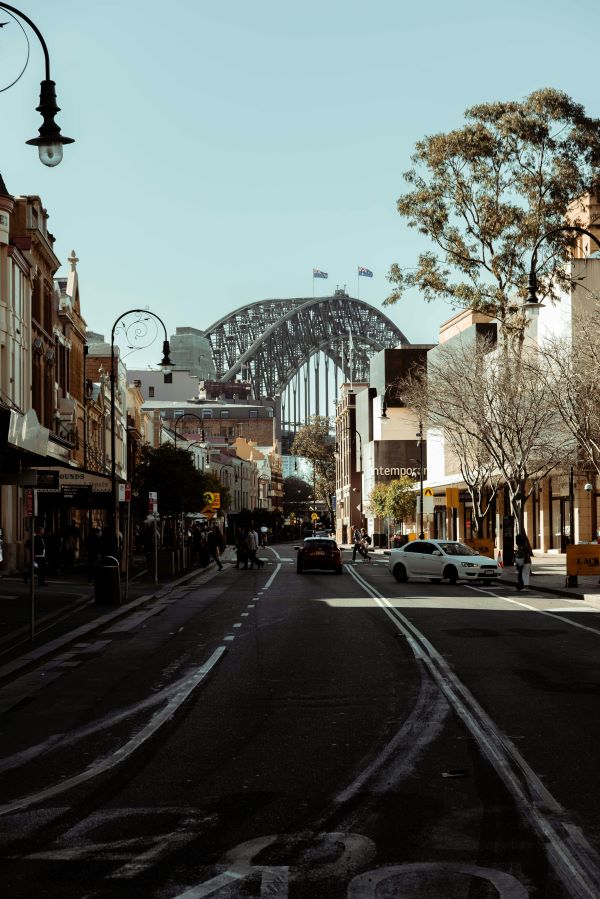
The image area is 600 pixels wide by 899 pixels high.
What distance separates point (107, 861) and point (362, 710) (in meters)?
5.48

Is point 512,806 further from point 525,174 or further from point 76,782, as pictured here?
point 525,174

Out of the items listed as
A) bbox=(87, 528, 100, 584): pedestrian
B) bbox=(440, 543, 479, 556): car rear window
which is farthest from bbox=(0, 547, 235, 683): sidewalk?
bbox=(440, 543, 479, 556): car rear window

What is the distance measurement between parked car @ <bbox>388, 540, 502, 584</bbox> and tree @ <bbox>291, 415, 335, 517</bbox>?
121332 millimetres

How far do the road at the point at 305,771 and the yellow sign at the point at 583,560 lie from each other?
611 inches

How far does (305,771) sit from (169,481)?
57.5 metres

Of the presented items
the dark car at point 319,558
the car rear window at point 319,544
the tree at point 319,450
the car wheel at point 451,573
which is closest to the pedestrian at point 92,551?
the dark car at point 319,558

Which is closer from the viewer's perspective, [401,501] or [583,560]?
[583,560]

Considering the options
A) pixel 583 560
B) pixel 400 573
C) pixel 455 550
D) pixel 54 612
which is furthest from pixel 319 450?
pixel 54 612

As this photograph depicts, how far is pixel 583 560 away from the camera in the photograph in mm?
34188

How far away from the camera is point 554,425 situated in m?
49.4

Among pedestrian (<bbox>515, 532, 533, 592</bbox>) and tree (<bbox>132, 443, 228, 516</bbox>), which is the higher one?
tree (<bbox>132, 443, 228, 516</bbox>)

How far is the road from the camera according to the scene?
20.5 feet

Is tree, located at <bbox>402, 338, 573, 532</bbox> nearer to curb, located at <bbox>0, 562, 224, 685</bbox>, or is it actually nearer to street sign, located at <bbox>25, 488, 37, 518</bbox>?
curb, located at <bbox>0, 562, 224, 685</bbox>

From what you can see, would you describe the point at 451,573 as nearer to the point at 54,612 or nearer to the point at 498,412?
the point at 498,412
